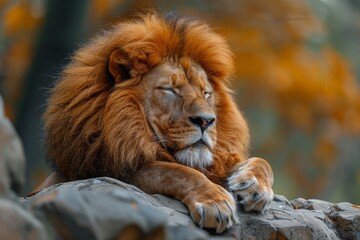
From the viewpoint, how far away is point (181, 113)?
487 cm

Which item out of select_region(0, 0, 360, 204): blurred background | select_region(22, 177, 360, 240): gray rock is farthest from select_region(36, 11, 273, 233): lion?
select_region(0, 0, 360, 204): blurred background

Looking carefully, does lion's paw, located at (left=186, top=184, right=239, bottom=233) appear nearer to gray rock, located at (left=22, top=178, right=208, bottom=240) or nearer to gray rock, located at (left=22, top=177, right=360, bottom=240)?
gray rock, located at (left=22, top=177, right=360, bottom=240)

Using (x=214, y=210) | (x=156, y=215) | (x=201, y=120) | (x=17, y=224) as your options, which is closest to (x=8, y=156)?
(x=17, y=224)

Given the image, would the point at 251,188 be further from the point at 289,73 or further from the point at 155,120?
the point at 289,73

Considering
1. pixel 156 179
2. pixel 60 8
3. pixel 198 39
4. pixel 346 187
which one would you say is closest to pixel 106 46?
pixel 198 39

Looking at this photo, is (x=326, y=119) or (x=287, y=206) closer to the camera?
(x=287, y=206)

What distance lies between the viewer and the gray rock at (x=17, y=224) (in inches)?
111

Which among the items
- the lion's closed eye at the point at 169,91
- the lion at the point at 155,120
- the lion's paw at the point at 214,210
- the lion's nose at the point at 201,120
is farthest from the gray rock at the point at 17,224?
the lion's closed eye at the point at 169,91

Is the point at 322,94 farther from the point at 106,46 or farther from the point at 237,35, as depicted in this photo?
the point at 106,46

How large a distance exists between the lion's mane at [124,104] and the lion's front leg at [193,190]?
0.11m

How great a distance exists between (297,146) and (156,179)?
10935 millimetres

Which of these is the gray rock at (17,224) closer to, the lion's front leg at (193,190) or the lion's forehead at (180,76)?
the lion's front leg at (193,190)

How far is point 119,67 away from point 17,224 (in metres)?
2.30

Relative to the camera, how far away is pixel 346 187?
15.8m
